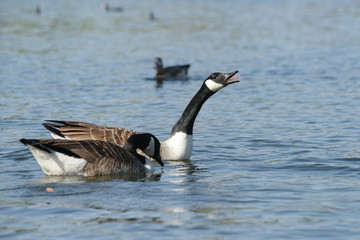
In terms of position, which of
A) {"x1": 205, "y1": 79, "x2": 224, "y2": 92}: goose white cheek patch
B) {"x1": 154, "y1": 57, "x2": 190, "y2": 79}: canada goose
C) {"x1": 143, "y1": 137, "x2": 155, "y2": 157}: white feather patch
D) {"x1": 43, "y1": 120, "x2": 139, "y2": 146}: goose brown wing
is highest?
{"x1": 205, "y1": 79, "x2": 224, "y2": 92}: goose white cheek patch

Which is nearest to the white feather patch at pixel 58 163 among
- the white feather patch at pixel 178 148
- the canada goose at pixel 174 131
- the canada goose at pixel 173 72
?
the canada goose at pixel 174 131

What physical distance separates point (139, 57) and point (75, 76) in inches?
227

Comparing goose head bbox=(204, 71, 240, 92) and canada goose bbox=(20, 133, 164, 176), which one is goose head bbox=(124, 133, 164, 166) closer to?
canada goose bbox=(20, 133, 164, 176)

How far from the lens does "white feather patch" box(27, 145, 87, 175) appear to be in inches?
393

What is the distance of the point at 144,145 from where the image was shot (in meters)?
11.1

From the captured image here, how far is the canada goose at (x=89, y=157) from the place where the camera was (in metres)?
9.93

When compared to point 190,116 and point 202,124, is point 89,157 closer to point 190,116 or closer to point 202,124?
point 190,116

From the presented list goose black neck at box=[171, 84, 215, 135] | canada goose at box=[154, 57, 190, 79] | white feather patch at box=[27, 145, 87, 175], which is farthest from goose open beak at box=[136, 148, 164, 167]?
canada goose at box=[154, 57, 190, 79]

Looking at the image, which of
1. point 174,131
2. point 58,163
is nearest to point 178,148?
point 174,131

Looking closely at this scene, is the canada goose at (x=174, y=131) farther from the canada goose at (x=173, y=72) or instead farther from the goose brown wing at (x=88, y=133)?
the canada goose at (x=173, y=72)

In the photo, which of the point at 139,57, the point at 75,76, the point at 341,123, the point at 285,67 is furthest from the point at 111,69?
the point at 341,123

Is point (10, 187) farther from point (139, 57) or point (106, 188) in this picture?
point (139, 57)

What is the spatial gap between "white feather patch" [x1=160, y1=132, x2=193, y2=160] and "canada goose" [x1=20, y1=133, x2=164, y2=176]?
2.96 ft

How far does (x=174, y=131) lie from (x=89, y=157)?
221cm
